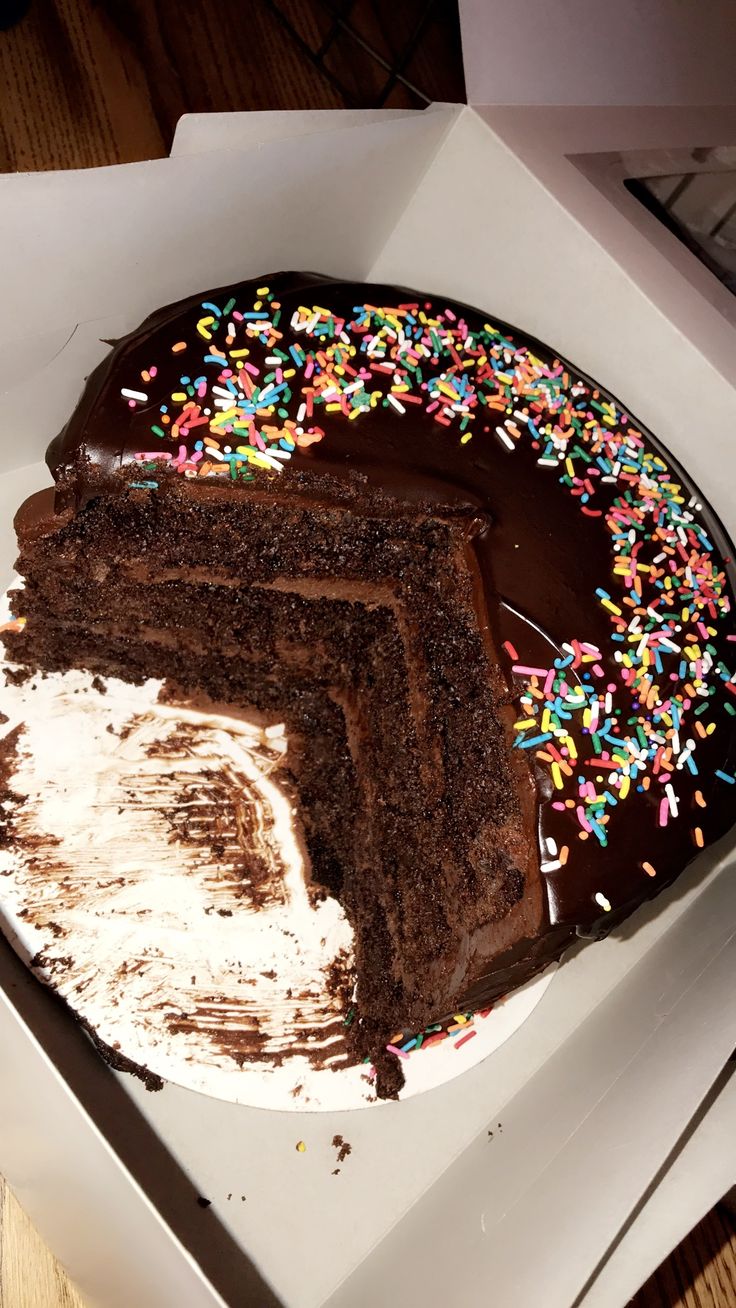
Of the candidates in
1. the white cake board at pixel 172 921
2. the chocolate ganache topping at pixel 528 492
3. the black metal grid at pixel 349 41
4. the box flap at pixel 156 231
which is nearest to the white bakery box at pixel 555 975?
the box flap at pixel 156 231

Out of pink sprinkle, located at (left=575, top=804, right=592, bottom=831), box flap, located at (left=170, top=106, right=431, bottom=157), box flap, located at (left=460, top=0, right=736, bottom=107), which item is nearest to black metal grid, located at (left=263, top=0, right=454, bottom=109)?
box flap, located at (left=460, top=0, right=736, bottom=107)

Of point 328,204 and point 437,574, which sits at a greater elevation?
point 328,204

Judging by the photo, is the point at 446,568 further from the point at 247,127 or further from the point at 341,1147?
the point at 341,1147

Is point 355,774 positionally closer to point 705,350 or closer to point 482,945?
point 482,945

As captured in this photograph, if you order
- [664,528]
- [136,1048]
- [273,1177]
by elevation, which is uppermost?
[664,528]

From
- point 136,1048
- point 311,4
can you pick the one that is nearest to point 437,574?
point 136,1048

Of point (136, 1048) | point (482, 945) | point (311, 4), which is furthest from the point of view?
point (311, 4)
